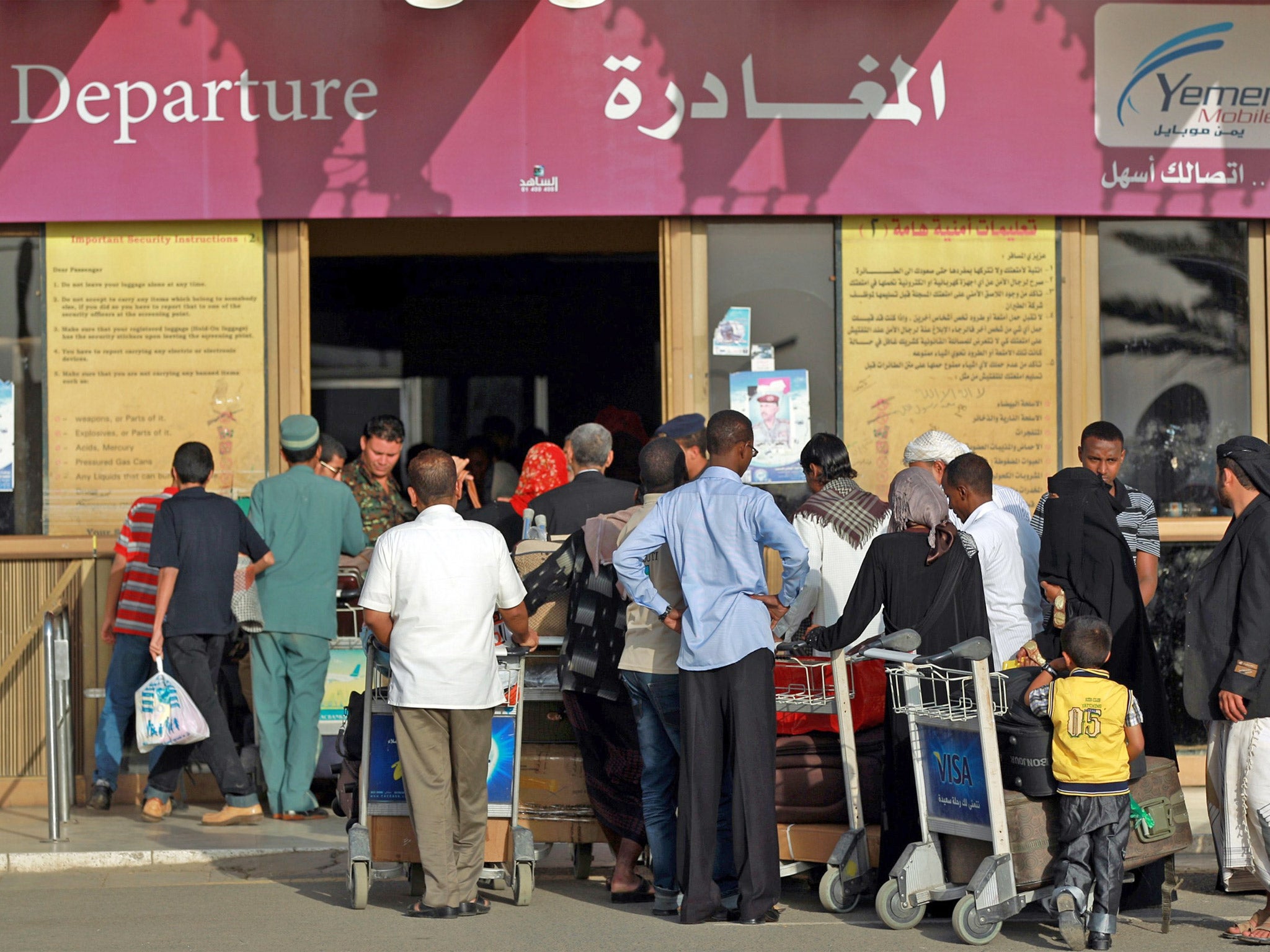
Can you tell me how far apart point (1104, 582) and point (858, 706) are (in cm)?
127

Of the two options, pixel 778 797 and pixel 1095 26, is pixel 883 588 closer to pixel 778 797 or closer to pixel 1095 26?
pixel 778 797

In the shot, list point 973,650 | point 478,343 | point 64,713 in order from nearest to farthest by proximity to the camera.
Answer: point 973,650
point 64,713
point 478,343

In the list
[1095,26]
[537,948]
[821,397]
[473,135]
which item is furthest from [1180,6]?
[537,948]

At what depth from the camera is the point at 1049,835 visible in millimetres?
5965

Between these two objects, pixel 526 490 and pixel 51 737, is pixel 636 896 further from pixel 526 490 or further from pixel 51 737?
pixel 51 737

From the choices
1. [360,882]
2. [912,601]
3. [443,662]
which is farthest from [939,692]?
[360,882]

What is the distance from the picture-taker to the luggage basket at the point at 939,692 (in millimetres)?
5965

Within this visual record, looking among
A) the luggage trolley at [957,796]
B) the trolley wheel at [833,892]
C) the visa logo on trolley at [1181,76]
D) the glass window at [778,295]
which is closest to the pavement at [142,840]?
the trolley wheel at [833,892]

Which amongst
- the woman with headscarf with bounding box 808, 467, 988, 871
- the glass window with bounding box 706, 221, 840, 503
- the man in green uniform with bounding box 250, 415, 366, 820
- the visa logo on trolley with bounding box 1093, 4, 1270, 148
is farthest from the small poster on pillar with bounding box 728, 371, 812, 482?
the woman with headscarf with bounding box 808, 467, 988, 871

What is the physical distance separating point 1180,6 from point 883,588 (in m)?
5.07

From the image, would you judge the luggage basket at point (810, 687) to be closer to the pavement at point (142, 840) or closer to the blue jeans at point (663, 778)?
the blue jeans at point (663, 778)

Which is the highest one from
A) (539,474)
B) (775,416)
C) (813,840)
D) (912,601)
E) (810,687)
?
(775,416)

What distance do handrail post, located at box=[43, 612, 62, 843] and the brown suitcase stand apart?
4259 millimetres

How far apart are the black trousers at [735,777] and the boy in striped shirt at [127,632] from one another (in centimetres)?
356
